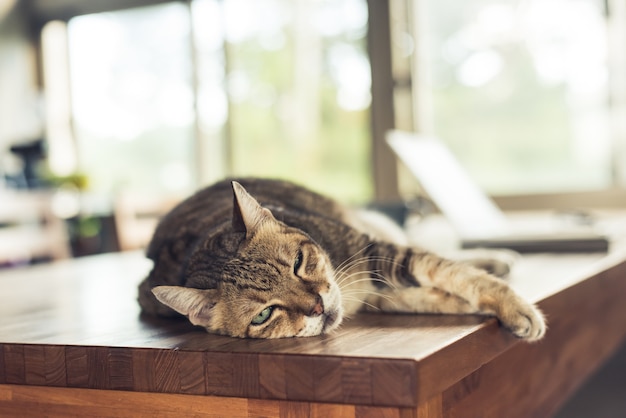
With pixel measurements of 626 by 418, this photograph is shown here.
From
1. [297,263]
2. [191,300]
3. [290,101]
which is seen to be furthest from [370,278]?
[290,101]

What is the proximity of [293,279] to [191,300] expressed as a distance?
0.14 m

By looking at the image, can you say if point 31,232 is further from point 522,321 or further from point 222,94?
point 522,321

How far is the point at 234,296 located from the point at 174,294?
0.08 m

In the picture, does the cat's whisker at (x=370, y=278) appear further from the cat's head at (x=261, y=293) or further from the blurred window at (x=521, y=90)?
the blurred window at (x=521, y=90)

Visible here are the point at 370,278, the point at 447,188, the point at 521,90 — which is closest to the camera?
the point at 370,278

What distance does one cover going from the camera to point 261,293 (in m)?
0.92

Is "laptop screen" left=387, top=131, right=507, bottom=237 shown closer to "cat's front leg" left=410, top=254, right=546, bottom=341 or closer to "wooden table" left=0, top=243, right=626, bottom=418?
"wooden table" left=0, top=243, right=626, bottom=418

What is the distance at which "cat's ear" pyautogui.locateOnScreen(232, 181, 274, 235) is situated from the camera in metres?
0.97

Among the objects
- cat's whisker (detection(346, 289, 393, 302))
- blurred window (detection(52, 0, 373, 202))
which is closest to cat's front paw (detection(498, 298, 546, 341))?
cat's whisker (detection(346, 289, 393, 302))


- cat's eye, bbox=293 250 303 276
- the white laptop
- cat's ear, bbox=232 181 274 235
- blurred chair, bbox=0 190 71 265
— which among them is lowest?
blurred chair, bbox=0 190 71 265

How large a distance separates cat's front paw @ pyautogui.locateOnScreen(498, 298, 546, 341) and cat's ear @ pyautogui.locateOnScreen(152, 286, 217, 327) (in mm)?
393

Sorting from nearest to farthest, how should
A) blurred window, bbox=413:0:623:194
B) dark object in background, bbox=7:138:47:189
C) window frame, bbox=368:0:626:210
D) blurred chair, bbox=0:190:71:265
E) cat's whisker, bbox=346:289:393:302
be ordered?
cat's whisker, bbox=346:289:393:302, blurred chair, bbox=0:190:71:265, blurred window, bbox=413:0:623:194, window frame, bbox=368:0:626:210, dark object in background, bbox=7:138:47:189

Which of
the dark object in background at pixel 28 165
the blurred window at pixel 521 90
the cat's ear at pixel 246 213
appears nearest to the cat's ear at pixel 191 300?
the cat's ear at pixel 246 213

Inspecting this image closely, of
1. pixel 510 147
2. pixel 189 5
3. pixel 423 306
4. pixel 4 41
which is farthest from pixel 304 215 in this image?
pixel 4 41
